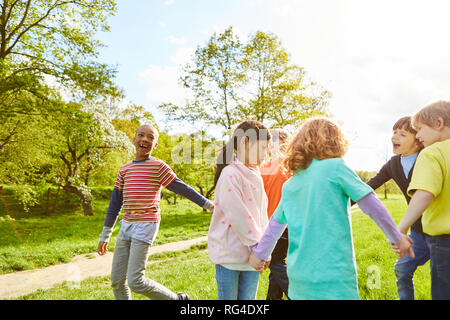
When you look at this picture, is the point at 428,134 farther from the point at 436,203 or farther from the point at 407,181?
the point at 407,181

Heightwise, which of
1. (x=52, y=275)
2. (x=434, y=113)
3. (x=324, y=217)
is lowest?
(x=52, y=275)

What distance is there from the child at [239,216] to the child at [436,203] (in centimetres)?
116

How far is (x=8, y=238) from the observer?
1242cm

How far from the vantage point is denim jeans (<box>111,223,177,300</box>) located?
3.33m

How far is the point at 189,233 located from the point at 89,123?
677 centimetres

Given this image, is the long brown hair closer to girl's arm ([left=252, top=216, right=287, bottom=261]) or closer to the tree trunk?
girl's arm ([left=252, top=216, right=287, bottom=261])

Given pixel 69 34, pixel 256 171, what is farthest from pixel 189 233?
pixel 256 171

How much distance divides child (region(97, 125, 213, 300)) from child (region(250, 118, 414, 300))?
1.51 meters

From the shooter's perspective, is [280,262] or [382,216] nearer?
[382,216]

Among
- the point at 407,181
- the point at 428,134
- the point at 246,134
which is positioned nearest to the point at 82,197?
the point at 246,134

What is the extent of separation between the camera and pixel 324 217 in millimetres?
2082

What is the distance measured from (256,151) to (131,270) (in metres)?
1.89

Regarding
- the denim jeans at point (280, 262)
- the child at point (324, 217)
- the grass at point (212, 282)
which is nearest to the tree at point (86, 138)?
the grass at point (212, 282)
